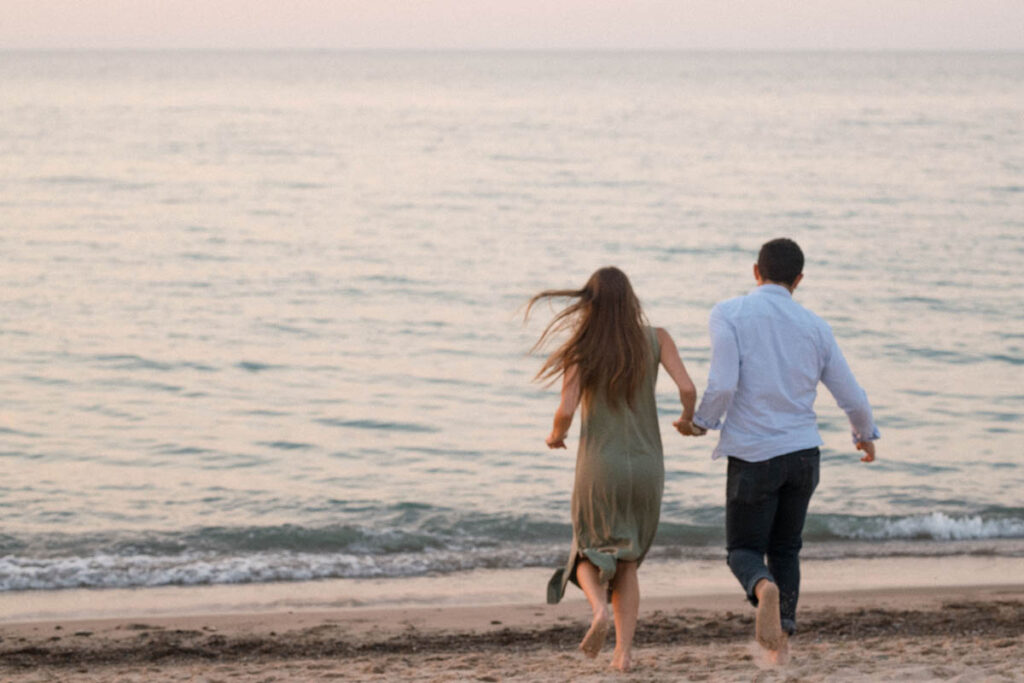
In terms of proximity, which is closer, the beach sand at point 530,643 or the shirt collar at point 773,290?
the shirt collar at point 773,290

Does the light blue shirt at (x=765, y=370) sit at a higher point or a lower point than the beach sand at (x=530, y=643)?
higher

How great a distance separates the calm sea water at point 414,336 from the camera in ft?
30.9

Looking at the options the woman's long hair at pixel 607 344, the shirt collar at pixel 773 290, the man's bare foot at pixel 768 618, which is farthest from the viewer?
the shirt collar at pixel 773 290

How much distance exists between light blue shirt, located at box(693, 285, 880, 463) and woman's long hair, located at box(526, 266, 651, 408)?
0.31 meters

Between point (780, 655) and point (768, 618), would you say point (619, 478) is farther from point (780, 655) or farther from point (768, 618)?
point (780, 655)

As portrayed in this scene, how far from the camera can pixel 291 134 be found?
173 feet

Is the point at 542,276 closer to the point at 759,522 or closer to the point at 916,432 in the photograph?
the point at 916,432

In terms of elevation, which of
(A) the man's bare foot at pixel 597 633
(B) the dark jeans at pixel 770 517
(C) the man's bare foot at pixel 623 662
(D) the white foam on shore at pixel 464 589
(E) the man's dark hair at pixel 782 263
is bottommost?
(D) the white foam on shore at pixel 464 589

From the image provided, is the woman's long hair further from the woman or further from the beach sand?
the beach sand

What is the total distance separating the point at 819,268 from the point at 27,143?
33.3 meters

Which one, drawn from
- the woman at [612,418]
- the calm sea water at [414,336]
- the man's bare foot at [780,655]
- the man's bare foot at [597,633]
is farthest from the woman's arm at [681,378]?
the calm sea water at [414,336]

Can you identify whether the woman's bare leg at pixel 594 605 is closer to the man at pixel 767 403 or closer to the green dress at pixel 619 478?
the green dress at pixel 619 478

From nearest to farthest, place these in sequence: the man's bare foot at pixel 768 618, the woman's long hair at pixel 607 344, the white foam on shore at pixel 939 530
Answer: the man's bare foot at pixel 768 618 < the woman's long hair at pixel 607 344 < the white foam on shore at pixel 939 530

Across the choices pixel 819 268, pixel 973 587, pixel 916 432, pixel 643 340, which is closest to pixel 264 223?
pixel 819 268
